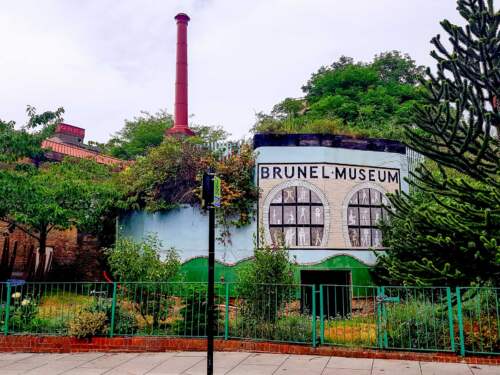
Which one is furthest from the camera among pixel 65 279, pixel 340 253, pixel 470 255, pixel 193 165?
pixel 65 279

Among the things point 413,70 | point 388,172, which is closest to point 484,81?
Result: point 388,172

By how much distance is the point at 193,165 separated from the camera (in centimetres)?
1703

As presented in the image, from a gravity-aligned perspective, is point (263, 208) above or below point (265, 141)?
below

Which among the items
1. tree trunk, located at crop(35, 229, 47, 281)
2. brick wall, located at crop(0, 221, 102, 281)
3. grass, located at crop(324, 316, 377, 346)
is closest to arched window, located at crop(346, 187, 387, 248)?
grass, located at crop(324, 316, 377, 346)

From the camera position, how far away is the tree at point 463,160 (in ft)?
31.9

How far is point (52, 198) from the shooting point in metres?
15.4

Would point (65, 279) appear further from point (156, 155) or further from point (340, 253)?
point (340, 253)

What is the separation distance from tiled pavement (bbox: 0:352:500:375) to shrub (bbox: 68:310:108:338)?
47 centimetres

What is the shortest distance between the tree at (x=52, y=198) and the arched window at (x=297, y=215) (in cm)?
545

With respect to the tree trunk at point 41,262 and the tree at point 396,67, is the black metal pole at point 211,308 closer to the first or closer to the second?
the tree trunk at point 41,262

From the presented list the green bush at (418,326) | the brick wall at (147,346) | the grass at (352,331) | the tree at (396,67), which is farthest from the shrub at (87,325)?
the tree at (396,67)

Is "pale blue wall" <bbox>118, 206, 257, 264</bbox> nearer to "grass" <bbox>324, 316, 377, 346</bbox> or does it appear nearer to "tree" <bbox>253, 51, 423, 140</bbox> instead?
"grass" <bbox>324, 316, 377, 346</bbox>

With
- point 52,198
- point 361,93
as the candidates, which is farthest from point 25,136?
point 361,93

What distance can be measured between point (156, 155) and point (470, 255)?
10793 mm
